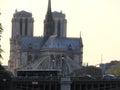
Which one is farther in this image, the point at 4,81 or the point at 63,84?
the point at 63,84

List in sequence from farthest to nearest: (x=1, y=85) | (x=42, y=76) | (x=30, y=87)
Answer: (x=42, y=76)
(x=30, y=87)
(x=1, y=85)

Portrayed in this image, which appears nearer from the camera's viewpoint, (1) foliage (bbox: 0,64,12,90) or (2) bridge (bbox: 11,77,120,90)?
(1) foliage (bbox: 0,64,12,90)

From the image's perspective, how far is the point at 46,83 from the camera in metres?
134

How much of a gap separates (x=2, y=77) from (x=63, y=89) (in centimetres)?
2871

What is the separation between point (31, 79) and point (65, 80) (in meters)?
4.57

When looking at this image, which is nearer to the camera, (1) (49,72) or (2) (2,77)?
(2) (2,77)

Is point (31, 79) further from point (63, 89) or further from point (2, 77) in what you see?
point (2, 77)

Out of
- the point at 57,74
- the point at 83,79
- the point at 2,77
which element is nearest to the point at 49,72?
the point at 57,74

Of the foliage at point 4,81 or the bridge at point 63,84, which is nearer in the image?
the foliage at point 4,81

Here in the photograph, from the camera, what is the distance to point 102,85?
450 ft

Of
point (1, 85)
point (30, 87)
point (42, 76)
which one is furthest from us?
point (42, 76)

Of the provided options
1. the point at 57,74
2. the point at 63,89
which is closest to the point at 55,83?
the point at 63,89

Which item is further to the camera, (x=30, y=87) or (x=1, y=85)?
(x=30, y=87)

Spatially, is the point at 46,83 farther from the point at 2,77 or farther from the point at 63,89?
the point at 2,77
